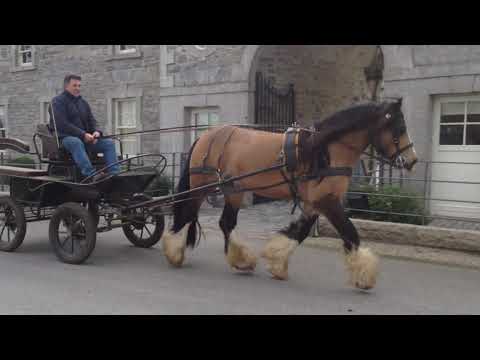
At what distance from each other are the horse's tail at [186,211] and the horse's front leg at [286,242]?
1.13m

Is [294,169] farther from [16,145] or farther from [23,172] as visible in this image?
[16,145]

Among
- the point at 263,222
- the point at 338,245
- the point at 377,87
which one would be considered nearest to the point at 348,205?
the point at 338,245

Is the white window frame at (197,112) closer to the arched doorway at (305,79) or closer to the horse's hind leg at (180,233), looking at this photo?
the arched doorway at (305,79)

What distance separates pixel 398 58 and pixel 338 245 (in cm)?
371

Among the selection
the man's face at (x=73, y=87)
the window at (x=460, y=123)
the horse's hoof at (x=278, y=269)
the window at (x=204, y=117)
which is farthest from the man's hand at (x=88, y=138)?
the window at (x=460, y=123)

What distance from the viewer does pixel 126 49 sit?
542 inches

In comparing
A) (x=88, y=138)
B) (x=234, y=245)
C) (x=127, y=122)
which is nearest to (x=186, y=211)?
(x=234, y=245)

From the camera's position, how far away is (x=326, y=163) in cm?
518

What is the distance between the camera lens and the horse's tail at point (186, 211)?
20.0 ft

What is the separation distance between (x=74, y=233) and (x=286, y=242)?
2730 mm

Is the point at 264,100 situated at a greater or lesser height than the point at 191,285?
greater

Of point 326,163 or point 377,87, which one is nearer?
point 326,163

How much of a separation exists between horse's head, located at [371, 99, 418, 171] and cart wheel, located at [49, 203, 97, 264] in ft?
11.5
